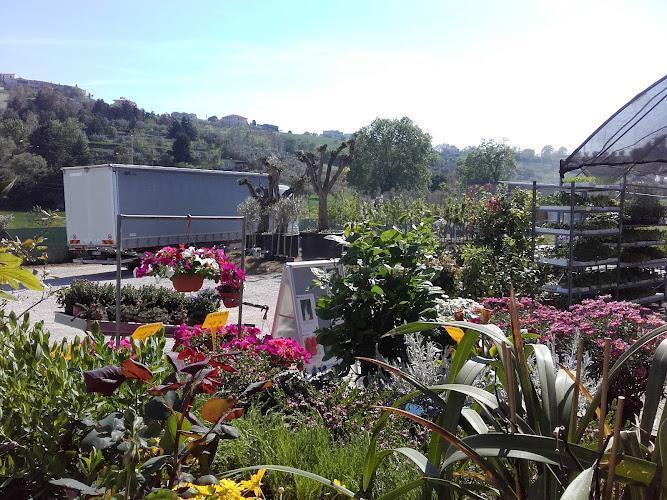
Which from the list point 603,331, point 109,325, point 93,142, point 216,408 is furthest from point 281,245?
point 93,142

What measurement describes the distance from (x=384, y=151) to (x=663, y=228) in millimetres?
47071

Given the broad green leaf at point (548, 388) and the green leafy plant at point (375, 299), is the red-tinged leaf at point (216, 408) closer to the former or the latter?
the broad green leaf at point (548, 388)

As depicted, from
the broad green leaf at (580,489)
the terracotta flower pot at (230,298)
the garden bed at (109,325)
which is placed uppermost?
the broad green leaf at (580,489)

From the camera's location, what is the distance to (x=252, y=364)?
3.29 meters

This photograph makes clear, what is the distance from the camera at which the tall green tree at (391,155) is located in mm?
56406

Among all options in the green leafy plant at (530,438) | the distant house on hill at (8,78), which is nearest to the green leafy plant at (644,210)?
the green leafy plant at (530,438)

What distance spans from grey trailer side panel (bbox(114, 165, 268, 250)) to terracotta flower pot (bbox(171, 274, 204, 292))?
12721 mm

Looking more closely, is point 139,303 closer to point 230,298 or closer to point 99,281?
point 230,298

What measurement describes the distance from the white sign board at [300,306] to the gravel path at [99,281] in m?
2.02

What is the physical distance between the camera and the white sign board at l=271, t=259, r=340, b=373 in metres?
5.60

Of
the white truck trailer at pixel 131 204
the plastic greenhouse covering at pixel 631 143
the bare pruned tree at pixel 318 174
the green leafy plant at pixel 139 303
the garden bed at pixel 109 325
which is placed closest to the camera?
the garden bed at pixel 109 325

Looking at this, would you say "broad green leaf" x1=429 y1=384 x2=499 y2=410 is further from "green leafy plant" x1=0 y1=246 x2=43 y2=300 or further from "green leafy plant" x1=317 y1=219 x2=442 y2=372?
"green leafy plant" x1=317 y1=219 x2=442 y2=372

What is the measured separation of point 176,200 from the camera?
21.6 metres

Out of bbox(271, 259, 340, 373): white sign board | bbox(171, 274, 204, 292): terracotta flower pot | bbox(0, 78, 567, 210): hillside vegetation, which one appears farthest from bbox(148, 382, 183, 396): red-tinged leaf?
bbox(0, 78, 567, 210): hillside vegetation
